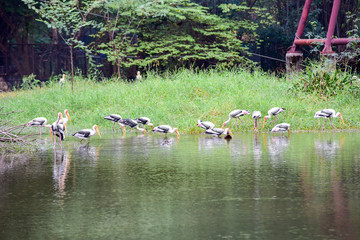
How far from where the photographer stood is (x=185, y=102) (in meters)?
18.5

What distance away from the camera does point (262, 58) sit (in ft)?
98.0

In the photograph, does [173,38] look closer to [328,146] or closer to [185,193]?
[328,146]

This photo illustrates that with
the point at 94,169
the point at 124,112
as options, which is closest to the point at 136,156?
the point at 94,169

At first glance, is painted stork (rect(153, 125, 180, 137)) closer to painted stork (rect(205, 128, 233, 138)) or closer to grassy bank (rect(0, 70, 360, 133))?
painted stork (rect(205, 128, 233, 138))

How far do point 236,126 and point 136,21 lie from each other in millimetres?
13536

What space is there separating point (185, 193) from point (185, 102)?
36.5ft

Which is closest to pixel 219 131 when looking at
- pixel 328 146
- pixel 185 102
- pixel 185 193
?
pixel 328 146

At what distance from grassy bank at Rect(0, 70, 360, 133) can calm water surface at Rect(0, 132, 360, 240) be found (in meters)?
4.32

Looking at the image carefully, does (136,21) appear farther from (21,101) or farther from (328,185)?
(328,185)

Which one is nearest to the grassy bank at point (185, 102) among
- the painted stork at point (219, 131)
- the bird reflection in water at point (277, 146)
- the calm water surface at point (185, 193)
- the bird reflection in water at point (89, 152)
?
the painted stork at point (219, 131)

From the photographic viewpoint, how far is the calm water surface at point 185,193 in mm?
5734

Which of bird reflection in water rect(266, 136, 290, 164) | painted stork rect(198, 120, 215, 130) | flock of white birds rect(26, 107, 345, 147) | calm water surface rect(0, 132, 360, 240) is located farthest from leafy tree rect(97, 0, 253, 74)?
calm water surface rect(0, 132, 360, 240)

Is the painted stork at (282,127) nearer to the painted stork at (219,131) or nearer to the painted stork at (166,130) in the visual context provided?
the painted stork at (219,131)

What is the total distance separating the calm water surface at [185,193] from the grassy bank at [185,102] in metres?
4.32
